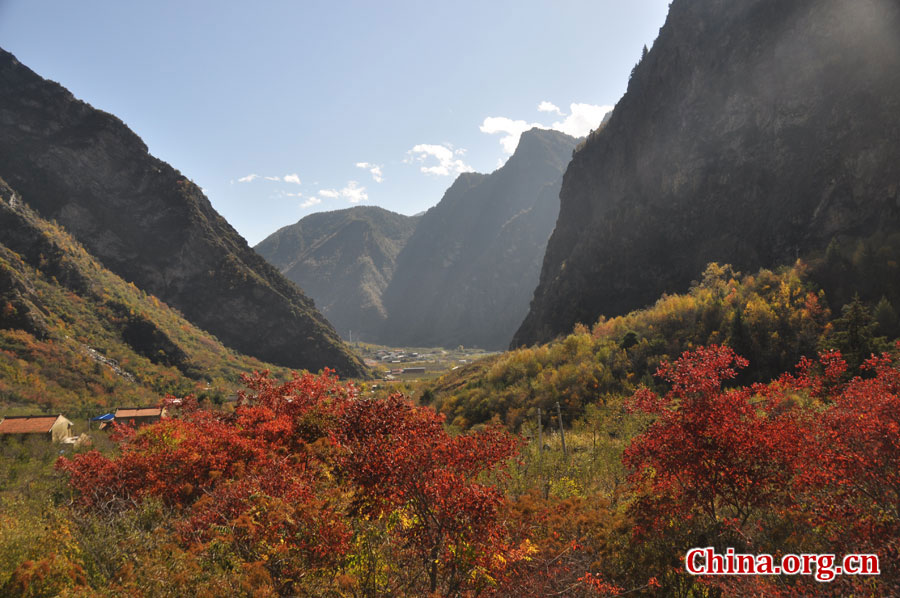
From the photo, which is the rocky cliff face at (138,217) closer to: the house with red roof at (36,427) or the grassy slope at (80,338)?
the grassy slope at (80,338)

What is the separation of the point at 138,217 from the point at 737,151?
125944 mm

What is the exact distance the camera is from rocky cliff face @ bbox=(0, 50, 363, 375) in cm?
9538

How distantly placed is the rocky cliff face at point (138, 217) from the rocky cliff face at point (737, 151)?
224ft

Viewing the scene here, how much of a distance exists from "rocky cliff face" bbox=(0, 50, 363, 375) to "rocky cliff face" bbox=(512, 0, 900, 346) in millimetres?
68412

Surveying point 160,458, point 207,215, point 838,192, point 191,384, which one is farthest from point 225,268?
point 838,192

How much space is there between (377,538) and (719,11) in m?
74.5

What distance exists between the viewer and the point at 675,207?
5934 cm

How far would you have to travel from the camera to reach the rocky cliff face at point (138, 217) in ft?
313

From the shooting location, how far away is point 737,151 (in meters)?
51.3

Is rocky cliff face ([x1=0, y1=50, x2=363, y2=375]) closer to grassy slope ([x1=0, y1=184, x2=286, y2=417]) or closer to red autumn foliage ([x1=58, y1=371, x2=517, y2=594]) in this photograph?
grassy slope ([x1=0, y1=184, x2=286, y2=417])

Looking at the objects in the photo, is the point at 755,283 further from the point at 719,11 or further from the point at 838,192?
the point at 719,11

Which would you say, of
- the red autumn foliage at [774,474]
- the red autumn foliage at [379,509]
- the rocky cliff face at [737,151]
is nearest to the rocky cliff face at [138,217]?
the rocky cliff face at [737,151]

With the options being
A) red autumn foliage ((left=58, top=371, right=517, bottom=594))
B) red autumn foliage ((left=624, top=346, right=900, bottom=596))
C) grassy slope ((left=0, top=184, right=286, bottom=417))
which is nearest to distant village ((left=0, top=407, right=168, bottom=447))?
grassy slope ((left=0, top=184, right=286, bottom=417))

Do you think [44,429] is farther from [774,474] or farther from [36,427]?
[774,474]
